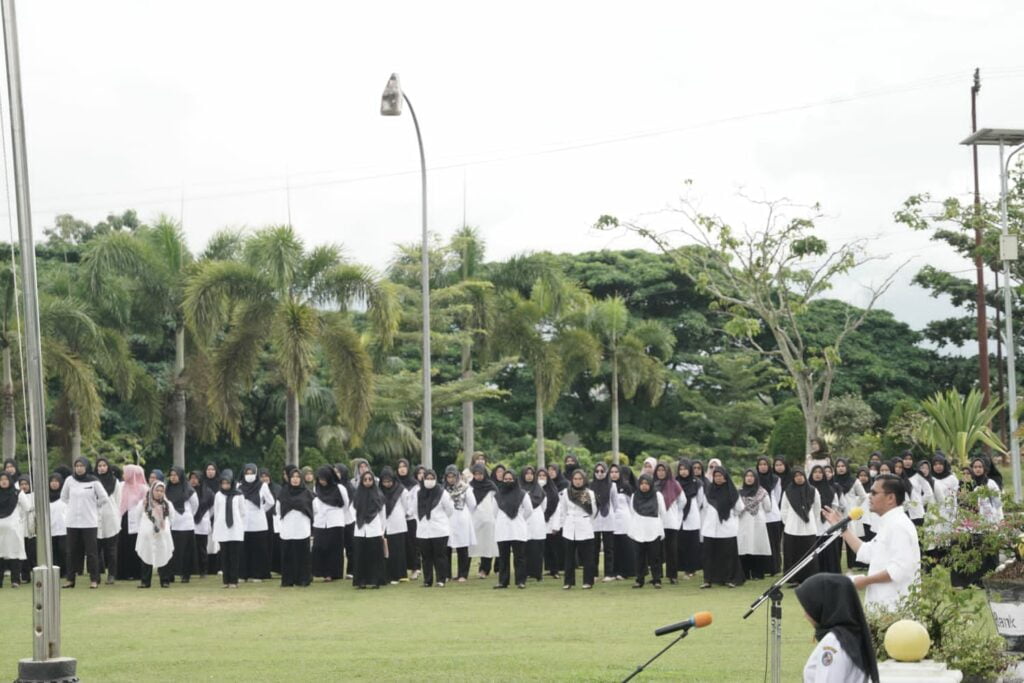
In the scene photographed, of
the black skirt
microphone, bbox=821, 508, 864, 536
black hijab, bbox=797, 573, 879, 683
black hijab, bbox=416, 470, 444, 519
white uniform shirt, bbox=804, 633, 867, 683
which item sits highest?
microphone, bbox=821, 508, 864, 536

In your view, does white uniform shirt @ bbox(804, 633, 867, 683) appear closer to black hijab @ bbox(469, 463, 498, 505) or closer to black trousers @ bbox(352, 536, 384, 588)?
black trousers @ bbox(352, 536, 384, 588)

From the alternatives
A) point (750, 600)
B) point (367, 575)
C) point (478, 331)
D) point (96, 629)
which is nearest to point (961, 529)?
point (750, 600)

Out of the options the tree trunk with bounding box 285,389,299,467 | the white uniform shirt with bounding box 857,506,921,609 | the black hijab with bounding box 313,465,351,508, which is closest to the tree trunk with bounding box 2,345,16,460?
the tree trunk with bounding box 285,389,299,467

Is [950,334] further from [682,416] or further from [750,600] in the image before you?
[750,600]

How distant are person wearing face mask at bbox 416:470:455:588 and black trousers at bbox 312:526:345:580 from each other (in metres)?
1.38

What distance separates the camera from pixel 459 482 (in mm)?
21531

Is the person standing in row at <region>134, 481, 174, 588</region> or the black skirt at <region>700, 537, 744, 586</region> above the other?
the person standing in row at <region>134, 481, 174, 588</region>

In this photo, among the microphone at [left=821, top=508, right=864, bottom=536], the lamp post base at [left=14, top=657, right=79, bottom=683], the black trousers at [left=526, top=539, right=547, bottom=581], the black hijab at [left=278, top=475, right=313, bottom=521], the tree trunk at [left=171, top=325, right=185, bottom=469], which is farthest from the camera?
the tree trunk at [left=171, top=325, right=185, bottom=469]

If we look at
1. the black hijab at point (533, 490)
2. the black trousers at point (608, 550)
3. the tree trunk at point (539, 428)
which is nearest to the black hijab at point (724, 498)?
the black trousers at point (608, 550)

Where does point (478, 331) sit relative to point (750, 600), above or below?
above

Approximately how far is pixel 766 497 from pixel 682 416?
81.3 feet

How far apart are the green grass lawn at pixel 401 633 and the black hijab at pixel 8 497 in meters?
1.19

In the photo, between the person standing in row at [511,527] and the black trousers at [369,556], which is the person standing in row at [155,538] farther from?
the person standing in row at [511,527]

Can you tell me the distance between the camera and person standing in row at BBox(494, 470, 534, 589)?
2022cm
